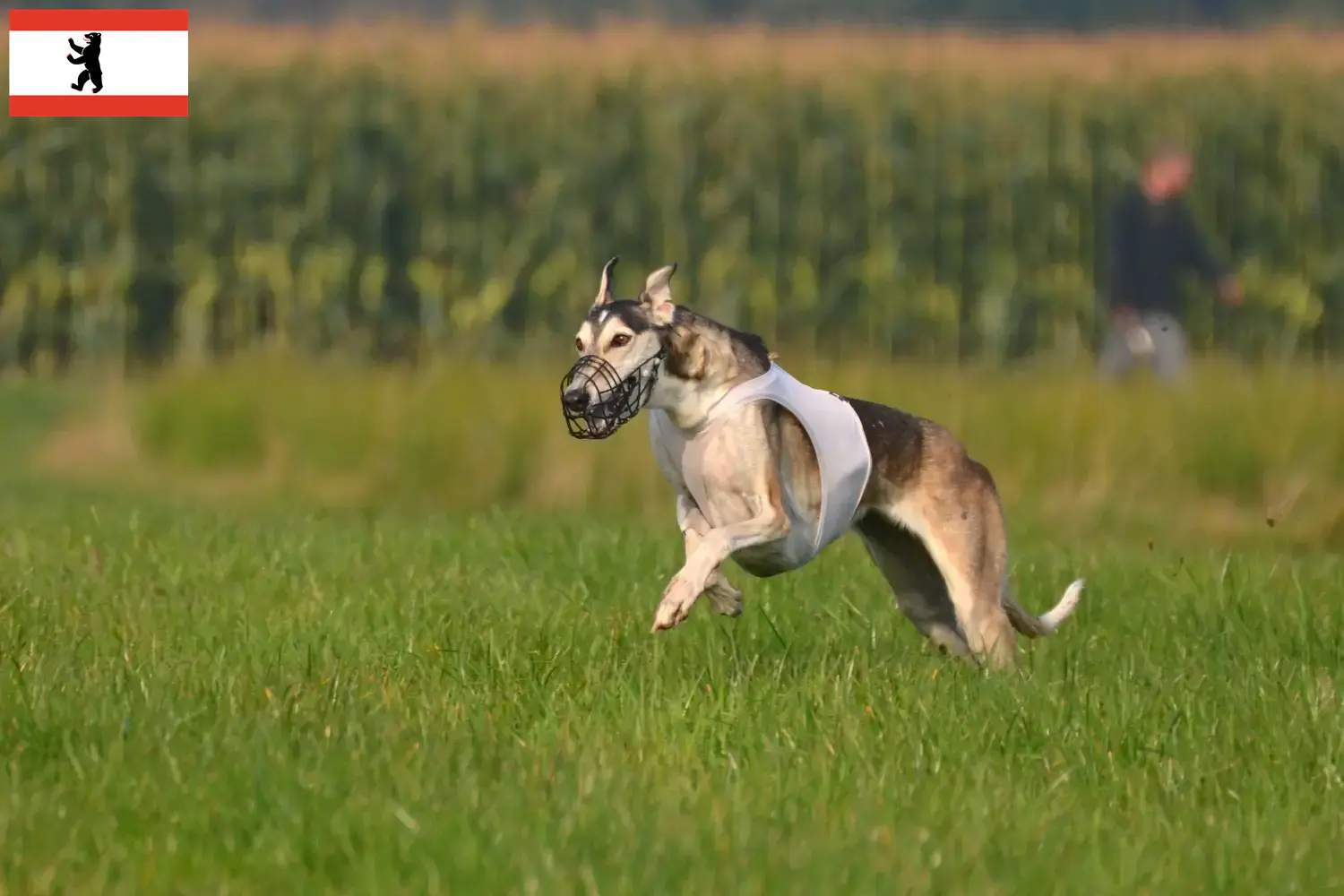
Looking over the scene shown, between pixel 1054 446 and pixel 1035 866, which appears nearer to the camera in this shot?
pixel 1035 866

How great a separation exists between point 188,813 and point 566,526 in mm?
5749

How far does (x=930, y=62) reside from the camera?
24.0 metres

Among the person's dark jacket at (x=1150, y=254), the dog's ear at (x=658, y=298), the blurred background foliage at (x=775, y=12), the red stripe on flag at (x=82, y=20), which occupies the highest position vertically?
the blurred background foliage at (x=775, y=12)

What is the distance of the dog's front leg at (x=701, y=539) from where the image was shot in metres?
6.93

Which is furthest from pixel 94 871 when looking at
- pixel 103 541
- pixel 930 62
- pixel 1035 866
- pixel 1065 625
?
pixel 930 62

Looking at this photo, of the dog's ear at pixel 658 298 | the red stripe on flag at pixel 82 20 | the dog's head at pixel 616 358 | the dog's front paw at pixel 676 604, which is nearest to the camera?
the dog's head at pixel 616 358

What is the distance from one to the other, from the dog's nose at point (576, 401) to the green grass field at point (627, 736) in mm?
911

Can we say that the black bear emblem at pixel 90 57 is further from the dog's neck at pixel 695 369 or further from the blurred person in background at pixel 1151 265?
the dog's neck at pixel 695 369

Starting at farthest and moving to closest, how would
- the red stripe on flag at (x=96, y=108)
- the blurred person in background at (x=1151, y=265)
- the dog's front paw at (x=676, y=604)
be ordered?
the red stripe on flag at (x=96, y=108)
the blurred person in background at (x=1151, y=265)
the dog's front paw at (x=676, y=604)

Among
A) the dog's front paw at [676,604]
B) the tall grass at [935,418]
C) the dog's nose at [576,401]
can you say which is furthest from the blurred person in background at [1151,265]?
the dog's nose at [576,401]

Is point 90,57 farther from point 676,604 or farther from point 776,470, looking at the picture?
point 676,604

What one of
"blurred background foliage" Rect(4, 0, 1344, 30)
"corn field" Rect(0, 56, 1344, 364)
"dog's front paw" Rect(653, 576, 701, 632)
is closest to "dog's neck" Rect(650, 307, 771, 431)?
"dog's front paw" Rect(653, 576, 701, 632)

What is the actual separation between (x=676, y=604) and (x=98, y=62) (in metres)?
11.3

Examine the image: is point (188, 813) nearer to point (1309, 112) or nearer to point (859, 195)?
point (859, 195)
